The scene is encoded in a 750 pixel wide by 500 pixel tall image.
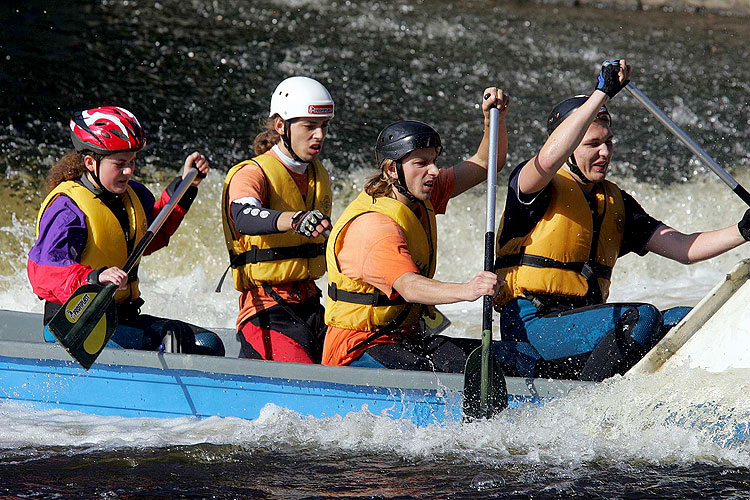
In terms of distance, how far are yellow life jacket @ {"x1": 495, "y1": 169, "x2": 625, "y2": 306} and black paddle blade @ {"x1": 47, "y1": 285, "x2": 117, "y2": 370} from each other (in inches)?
72.3

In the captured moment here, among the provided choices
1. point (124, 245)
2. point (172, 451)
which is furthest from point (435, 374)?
point (124, 245)

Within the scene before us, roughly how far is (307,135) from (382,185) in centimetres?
84

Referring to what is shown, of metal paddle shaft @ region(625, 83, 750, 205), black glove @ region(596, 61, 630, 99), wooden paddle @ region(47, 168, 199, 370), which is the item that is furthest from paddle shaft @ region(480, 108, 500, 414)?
wooden paddle @ region(47, 168, 199, 370)

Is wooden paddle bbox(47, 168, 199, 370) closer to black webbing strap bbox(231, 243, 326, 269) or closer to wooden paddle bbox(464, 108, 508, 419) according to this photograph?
black webbing strap bbox(231, 243, 326, 269)

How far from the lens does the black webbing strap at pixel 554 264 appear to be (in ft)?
15.2

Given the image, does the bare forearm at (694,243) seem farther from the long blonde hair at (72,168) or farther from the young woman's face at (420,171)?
the long blonde hair at (72,168)

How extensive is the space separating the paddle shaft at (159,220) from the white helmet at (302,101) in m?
0.62

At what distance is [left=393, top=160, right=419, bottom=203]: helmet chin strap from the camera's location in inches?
178

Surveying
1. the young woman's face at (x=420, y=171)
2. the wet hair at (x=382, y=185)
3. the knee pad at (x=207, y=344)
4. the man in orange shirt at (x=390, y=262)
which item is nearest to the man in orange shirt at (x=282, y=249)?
the knee pad at (x=207, y=344)

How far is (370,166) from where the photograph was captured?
10.6m

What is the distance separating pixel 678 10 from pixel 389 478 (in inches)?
634

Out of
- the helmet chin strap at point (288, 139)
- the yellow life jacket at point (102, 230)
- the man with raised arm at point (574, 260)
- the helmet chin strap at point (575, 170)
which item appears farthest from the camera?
the helmet chin strap at point (288, 139)

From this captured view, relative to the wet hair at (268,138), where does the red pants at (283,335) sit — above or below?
below

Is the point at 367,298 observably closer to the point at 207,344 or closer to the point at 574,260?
the point at 574,260
